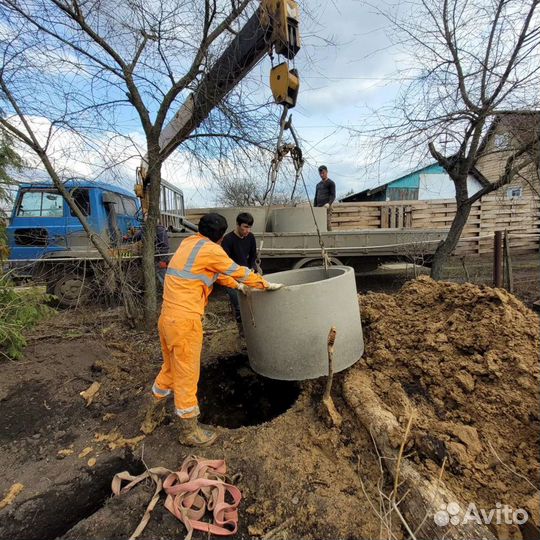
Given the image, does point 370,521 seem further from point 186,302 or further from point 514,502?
point 186,302

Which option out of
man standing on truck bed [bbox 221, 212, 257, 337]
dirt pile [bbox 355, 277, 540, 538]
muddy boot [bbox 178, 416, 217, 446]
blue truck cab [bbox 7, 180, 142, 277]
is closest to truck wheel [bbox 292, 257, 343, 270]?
man standing on truck bed [bbox 221, 212, 257, 337]

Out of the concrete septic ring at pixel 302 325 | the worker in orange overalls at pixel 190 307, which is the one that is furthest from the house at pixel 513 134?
the worker in orange overalls at pixel 190 307

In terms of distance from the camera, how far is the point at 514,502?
186 cm

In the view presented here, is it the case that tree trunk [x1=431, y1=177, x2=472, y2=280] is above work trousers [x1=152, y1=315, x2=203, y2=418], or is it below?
above

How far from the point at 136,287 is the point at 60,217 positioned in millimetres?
2641

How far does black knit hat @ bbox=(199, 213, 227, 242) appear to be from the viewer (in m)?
2.67

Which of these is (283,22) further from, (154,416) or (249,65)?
(154,416)

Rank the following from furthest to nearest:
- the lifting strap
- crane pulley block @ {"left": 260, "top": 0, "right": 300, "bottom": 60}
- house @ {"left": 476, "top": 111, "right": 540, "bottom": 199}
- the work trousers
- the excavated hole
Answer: house @ {"left": 476, "top": 111, "right": 540, "bottom": 199}
the excavated hole
crane pulley block @ {"left": 260, "top": 0, "right": 300, "bottom": 60}
the work trousers
the lifting strap

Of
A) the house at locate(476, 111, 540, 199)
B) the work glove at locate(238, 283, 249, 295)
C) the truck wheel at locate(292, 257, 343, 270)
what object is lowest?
the truck wheel at locate(292, 257, 343, 270)

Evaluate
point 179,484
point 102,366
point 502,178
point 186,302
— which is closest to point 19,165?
point 102,366

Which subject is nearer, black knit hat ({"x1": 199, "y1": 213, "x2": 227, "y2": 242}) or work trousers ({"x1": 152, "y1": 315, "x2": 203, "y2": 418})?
work trousers ({"x1": 152, "y1": 315, "x2": 203, "y2": 418})

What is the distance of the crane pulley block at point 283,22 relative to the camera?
3.43 m

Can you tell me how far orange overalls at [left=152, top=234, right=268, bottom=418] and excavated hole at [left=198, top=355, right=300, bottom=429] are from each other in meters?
1.11

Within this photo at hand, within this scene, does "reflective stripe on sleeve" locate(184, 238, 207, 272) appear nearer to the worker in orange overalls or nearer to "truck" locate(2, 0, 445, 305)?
the worker in orange overalls
